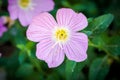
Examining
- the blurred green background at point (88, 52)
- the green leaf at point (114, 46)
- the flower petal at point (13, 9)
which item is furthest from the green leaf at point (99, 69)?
the flower petal at point (13, 9)

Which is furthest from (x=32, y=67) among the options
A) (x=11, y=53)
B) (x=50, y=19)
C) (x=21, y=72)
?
(x=50, y=19)

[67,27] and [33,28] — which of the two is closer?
[33,28]

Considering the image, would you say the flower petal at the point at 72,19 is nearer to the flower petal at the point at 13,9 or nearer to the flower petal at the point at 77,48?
the flower petal at the point at 77,48

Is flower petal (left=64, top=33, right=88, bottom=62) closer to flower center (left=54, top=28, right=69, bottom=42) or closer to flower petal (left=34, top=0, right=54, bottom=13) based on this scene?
flower center (left=54, top=28, right=69, bottom=42)

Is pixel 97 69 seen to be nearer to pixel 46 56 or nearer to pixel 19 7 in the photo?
pixel 46 56

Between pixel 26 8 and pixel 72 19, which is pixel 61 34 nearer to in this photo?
pixel 72 19

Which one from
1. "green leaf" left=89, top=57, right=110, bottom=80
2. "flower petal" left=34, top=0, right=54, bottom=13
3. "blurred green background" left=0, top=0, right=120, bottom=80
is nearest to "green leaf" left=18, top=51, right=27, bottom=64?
"blurred green background" left=0, top=0, right=120, bottom=80
